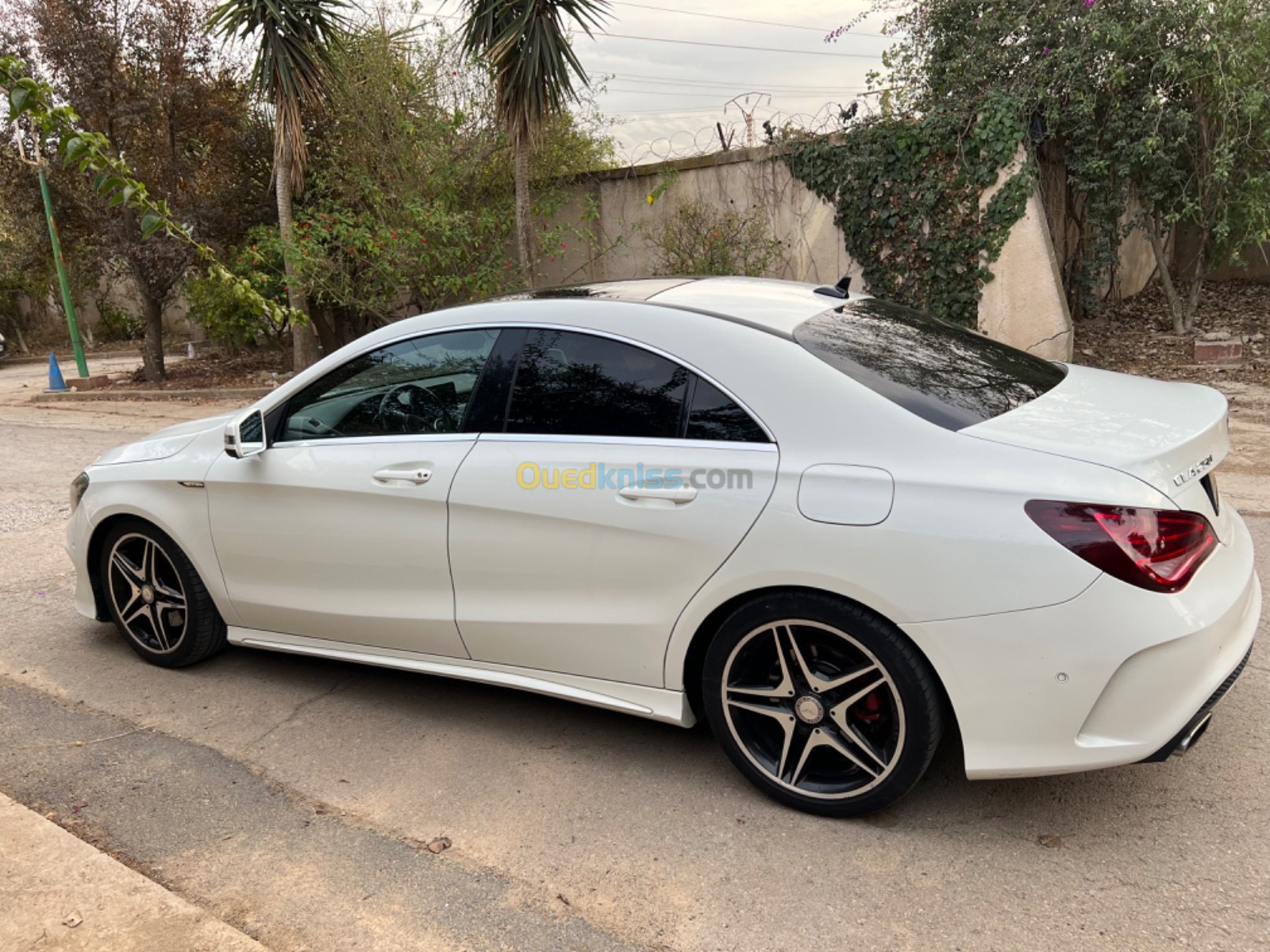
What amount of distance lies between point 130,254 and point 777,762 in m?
15.9

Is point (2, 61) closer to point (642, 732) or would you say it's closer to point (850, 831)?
point (642, 732)

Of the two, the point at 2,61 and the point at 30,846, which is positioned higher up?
the point at 2,61

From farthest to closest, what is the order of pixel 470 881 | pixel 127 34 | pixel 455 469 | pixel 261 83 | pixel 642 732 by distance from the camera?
pixel 127 34, pixel 261 83, pixel 642 732, pixel 455 469, pixel 470 881

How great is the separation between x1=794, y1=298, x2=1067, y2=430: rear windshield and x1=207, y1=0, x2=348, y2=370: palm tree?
1024 cm

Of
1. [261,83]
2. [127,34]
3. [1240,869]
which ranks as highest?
[127,34]

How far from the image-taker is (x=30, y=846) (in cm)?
279

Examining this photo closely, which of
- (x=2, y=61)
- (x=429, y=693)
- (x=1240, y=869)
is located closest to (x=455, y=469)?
(x=429, y=693)

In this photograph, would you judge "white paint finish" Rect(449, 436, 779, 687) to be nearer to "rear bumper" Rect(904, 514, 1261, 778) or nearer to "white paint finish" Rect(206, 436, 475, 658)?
"white paint finish" Rect(206, 436, 475, 658)

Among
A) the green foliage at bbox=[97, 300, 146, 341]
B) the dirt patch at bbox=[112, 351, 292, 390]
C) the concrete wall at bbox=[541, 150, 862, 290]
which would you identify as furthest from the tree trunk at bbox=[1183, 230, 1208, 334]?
the green foliage at bbox=[97, 300, 146, 341]

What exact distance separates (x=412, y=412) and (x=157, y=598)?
64.2 inches

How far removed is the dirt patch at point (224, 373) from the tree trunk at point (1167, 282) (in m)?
12.6

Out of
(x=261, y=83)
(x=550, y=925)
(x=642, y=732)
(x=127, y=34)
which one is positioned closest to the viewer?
(x=550, y=925)

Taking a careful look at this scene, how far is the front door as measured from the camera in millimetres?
3373

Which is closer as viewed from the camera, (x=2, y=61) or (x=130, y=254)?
(x=2, y=61)
